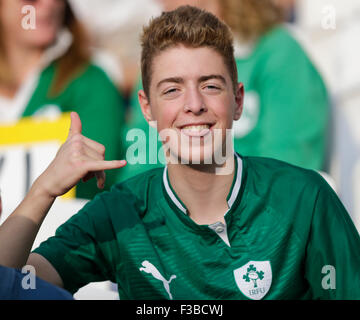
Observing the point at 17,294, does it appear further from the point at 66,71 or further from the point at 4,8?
the point at 4,8

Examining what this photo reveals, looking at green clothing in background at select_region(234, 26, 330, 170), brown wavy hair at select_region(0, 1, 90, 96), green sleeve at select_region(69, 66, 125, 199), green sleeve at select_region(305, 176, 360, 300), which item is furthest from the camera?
brown wavy hair at select_region(0, 1, 90, 96)

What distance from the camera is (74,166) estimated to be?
89cm

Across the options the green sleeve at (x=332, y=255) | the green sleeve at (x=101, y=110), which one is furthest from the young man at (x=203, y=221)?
the green sleeve at (x=101, y=110)

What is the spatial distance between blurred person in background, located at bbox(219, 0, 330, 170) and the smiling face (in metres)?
0.83

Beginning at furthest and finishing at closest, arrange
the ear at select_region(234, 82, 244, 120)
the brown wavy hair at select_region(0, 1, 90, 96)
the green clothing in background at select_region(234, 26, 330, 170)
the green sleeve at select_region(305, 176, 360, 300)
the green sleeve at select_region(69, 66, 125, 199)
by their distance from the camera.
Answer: the brown wavy hair at select_region(0, 1, 90, 96)
the green sleeve at select_region(69, 66, 125, 199)
the green clothing in background at select_region(234, 26, 330, 170)
the ear at select_region(234, 82, 244, 120)
the green sleeve at select_region(305, 176, 360, 300)

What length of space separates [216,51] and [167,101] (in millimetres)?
126

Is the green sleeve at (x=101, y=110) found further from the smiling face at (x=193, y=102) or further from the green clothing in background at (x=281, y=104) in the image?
the smiling face at (x=193, y=102)

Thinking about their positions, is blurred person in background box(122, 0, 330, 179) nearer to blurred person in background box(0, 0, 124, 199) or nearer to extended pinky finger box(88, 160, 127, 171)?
blurred person in background box(0, 0, 124, 199)

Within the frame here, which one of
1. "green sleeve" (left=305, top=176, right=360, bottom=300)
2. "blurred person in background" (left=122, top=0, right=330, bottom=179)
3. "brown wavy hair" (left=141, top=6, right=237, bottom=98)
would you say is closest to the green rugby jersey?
"green sleeve" (left=305, top=176, right=360, bottom=300)

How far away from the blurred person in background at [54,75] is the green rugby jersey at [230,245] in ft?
3.32

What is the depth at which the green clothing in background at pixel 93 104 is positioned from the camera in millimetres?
2062

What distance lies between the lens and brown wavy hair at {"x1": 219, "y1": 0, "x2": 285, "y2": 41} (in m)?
1.92

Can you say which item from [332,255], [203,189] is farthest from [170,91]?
[332,255]

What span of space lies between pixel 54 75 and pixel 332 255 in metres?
1.50
